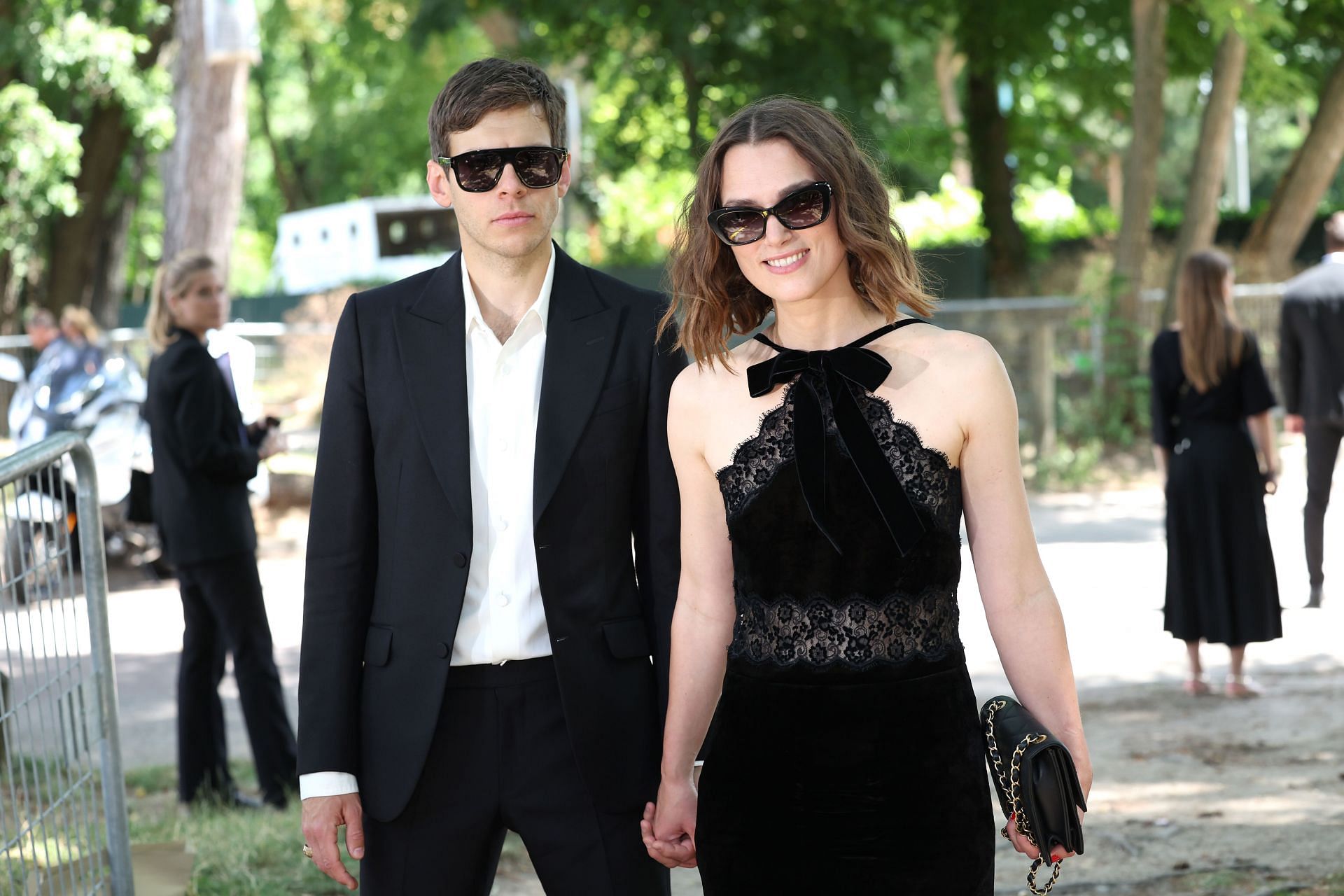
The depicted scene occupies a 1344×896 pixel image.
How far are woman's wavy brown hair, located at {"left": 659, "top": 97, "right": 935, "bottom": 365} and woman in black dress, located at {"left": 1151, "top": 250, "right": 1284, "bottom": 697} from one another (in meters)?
5.28

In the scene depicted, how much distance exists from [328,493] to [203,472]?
12.2 feet

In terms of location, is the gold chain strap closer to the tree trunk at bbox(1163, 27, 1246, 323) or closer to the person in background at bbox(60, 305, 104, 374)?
the person in background at bbox(60, 305, 104, 374)

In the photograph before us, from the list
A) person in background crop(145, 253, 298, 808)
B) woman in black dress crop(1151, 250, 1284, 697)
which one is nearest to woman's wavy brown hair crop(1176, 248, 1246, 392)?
woman in black dress crop(1151, 250, 1284, 697)

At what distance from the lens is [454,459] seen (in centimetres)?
297

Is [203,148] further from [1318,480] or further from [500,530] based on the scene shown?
[500,530]

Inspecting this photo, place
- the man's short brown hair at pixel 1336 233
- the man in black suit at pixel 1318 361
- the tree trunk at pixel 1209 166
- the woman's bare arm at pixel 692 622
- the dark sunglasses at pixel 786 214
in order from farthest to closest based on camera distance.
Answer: the tree trunk at pixel 1209 166
the man's short brown hair at pixel 1336 233
the man in black suit at pixel 1318 361
the woman's bare arm at pixel 692 622
the dark sunglasses at pixel 786 214

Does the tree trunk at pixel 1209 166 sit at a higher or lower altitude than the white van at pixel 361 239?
lower

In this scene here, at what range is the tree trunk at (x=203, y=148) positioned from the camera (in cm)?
1395

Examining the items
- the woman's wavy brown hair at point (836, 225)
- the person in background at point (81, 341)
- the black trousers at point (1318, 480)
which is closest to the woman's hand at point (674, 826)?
the woman's wavy brown hair at point (836, 225)

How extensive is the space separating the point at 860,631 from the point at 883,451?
0.30 meters

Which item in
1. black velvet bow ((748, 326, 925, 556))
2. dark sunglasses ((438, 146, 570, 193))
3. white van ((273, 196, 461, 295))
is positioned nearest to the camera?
black velvet bow ((748, 326, 925, 556))

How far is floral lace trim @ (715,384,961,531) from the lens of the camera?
2600 mm

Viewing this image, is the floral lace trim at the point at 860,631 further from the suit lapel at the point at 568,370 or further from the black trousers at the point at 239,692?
the black trousers at the point at 239,692

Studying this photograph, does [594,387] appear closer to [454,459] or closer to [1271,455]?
[454,459]
